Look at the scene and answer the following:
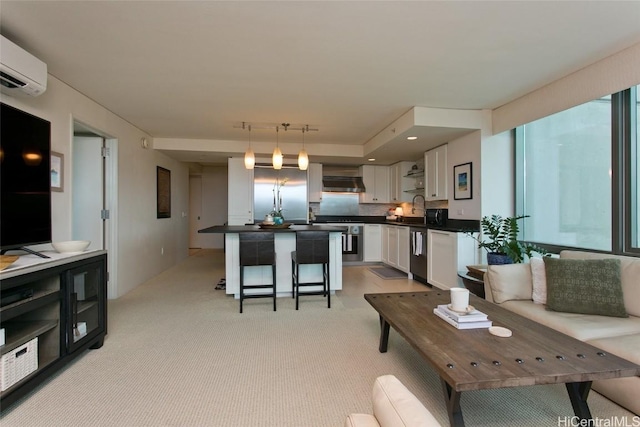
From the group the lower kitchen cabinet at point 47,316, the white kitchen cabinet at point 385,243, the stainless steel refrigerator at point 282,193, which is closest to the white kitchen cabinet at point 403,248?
the white kitchen cabinet at point 385,243

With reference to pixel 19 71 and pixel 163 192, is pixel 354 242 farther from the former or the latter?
pixel 19 71

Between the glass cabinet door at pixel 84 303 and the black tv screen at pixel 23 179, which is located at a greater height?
the black tv screen at pixel 23 179

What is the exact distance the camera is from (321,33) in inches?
82.4

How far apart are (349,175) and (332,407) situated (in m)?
5.31

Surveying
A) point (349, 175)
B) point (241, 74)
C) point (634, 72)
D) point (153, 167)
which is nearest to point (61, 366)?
point (241, 74)

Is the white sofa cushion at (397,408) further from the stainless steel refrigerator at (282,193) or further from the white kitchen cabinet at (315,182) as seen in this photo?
the white kitchen cabinet at (315,182)

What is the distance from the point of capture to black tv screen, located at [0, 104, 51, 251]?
1867 mm

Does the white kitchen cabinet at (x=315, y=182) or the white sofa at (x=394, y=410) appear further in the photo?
the white kitchen cabinet at (x=315, y=182)

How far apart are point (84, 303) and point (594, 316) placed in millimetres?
3649

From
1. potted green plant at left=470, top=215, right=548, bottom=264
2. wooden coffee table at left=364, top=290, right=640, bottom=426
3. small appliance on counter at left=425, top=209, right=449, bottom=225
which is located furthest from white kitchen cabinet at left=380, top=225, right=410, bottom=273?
wooden coffee table at left=364, top=290, right=640, bottom=426

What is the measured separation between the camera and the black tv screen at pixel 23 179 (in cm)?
187

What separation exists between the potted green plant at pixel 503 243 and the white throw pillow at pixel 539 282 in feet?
2.37

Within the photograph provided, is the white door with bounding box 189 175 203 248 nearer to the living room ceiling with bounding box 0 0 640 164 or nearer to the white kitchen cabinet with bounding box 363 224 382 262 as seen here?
the living room ceiling with bounding box 0 0 640 164

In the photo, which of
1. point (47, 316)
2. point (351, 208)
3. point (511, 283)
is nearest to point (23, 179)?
point (47, 316)
